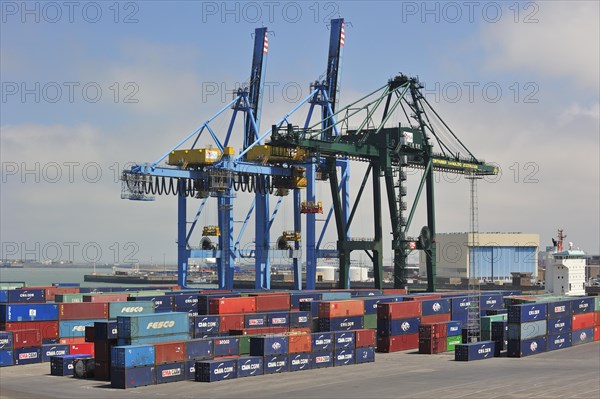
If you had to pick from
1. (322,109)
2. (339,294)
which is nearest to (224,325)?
(339,294)

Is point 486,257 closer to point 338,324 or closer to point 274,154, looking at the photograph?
point 274,154

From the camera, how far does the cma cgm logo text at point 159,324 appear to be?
46094mm

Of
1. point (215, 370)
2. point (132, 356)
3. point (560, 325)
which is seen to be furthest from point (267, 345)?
point (560, 325)

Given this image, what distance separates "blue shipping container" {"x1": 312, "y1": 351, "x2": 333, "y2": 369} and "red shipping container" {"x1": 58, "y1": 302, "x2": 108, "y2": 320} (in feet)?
45.8

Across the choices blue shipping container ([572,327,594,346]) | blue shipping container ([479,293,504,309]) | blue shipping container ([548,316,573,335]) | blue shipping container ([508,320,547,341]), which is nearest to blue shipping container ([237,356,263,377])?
Result: blue shipping container ([508,320,547,341])

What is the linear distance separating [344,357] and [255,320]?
599cm

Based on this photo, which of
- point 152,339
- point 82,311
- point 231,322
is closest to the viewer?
point 152,339

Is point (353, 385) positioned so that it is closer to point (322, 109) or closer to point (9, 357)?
point (9, 357)

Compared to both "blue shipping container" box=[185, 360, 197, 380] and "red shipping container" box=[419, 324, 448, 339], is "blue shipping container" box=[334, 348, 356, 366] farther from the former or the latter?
"blue shipping container" box=[185, 360, 197, 380]

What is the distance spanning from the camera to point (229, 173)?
3671 inches

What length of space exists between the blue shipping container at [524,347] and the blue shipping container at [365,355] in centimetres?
927

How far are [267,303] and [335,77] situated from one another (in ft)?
172

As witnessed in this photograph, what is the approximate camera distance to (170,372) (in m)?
44.9

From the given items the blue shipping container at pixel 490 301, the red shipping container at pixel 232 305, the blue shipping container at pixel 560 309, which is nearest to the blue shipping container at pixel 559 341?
the blue shipping container at pixel 560 309
